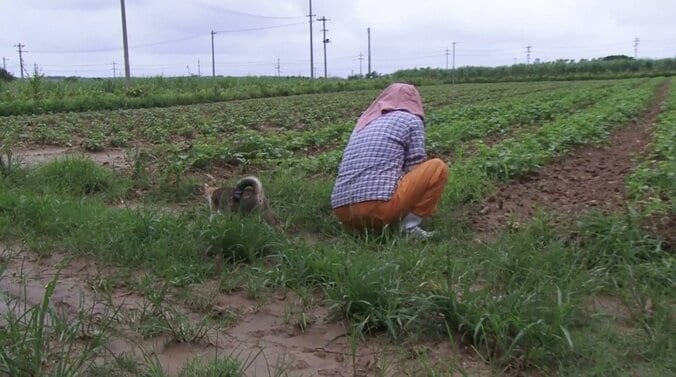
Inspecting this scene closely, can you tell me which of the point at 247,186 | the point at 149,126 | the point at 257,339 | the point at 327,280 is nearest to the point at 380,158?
the point at 247,186

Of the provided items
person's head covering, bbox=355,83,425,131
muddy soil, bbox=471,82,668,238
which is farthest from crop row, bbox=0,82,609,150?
person's head covering, bbox=355,83,425,131

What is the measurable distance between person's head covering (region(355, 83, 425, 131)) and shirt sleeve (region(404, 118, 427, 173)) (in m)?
0.15

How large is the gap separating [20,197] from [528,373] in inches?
169

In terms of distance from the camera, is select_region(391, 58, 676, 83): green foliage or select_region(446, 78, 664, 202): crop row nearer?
select_region(446, 78, 664, 202): crop row

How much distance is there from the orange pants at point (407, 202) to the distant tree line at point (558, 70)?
46269 millimetres

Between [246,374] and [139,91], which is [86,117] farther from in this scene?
[246,374]

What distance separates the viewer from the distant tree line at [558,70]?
5031cm

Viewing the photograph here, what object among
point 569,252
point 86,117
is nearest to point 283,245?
point 569,252

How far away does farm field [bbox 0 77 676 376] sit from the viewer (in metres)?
2.55

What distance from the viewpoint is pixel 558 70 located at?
5125 cm

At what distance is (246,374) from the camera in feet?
8.14

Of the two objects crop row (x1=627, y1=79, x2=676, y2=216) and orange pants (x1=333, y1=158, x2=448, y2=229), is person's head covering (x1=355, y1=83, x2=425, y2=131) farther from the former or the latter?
crop row (x1=627, y1=79, x2=676, y2=216)

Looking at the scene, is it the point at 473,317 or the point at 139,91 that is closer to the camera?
the point at 473,317

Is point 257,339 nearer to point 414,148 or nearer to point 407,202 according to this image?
point 407,202
